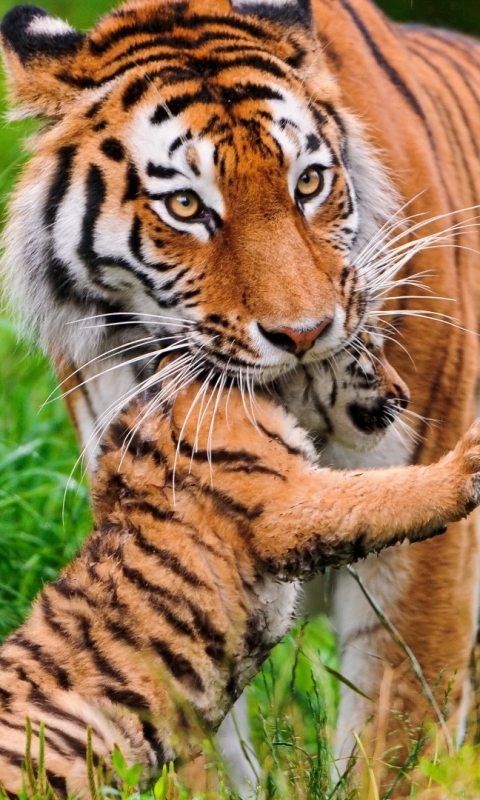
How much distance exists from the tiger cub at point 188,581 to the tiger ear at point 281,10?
1.02 metres

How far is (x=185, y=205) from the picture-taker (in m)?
2.91

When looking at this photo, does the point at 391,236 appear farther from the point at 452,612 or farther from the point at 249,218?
the point at 452,612

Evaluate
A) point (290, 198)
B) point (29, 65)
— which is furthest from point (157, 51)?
point (290, 198)

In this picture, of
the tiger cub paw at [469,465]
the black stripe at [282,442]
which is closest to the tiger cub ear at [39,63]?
the black stripe at [282,442]

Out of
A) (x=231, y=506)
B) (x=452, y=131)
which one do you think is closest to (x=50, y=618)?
(x=231, y=506)

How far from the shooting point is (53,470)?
4266 millimetres

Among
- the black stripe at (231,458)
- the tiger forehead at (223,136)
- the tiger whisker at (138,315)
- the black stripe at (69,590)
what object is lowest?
the black stripe at (69,590)

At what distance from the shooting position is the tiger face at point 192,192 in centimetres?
279

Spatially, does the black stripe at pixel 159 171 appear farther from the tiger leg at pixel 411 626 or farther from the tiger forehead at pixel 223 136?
the tiger leg at pixel 411 626

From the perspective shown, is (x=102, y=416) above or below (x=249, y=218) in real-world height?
below

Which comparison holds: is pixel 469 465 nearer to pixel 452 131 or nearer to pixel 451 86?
pixel 452 131

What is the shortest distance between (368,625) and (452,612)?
21 centimetres

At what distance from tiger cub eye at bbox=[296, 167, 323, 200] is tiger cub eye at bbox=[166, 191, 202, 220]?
0.73 feet

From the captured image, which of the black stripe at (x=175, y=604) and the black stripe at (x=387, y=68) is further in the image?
the black stripe at (x=387, y=68)
